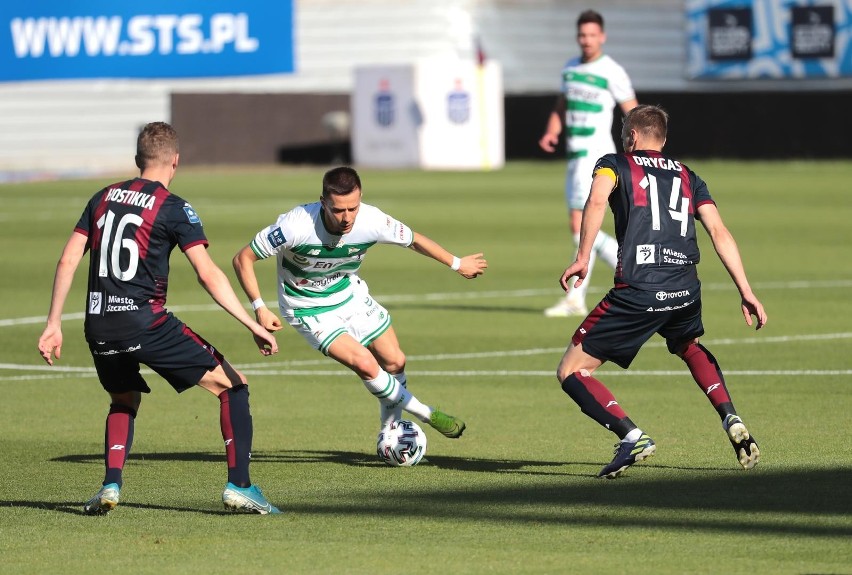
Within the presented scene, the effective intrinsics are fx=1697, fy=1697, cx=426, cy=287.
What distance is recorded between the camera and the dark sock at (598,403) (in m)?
8.21

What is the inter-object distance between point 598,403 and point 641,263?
2.36 feet

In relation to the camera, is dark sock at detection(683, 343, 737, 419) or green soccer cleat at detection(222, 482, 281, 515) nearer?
green soccer cleat at detection(222, 482, 281, 515)

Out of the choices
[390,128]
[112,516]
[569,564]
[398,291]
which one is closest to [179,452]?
[112,516]

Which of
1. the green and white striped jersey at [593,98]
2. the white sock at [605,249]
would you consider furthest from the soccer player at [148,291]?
the green and white striped jersey at [593,98]

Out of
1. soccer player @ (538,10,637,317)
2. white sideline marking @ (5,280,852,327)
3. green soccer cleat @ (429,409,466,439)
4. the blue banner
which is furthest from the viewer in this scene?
the blue banner

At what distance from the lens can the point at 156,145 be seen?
7.49 metres

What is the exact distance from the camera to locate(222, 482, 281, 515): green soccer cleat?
738 cm

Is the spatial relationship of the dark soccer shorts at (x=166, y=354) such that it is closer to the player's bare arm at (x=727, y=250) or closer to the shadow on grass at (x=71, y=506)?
the shadow on grass at (x=71, y=506)

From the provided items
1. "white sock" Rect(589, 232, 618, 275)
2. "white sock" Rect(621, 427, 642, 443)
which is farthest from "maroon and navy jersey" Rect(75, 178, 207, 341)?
"white sock" Rect(589, 232, 618, 275)

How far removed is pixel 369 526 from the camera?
718cm

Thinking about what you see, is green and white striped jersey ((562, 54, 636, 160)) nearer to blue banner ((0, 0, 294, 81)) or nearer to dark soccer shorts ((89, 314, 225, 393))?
dark soccer shorts ((89, 314, 225, 393))

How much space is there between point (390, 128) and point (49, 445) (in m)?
34.0

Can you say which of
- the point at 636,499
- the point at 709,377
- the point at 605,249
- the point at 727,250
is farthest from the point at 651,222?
the point at 605,249

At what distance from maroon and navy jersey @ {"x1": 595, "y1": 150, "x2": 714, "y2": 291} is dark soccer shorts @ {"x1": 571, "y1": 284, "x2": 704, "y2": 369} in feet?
0.17
